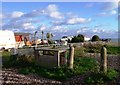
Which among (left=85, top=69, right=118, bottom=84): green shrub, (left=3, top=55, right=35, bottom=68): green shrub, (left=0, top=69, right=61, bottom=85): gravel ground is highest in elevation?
(left=3, top=55, right=35, bottom=68): green shrub

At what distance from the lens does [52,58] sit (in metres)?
16.8

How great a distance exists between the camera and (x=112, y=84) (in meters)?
12.1

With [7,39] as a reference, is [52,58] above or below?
below

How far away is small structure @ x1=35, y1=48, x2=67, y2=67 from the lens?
1642 centimetres

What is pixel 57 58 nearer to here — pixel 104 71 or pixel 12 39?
pixel 104 71

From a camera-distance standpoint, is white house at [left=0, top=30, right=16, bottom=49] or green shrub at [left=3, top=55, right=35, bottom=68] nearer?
green shrub at [left=3, top=55, right=35, bottom=68]

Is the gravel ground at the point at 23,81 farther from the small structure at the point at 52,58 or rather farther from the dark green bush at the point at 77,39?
the dark green bush at the point at 77,39

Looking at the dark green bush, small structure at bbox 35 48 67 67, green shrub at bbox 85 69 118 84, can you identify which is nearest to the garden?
green shrub at bbox 85 69 118 84

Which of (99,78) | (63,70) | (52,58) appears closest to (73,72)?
(63,70)

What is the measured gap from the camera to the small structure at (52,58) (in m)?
16.4

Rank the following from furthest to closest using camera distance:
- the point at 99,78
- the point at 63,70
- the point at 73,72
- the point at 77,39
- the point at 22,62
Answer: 1. the point at 77,39
2. the point at 22,62
3. the point at 63,70
4. the point at 73,72
5. the point at 99,78

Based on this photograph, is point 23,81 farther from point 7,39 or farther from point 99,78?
point 7,39

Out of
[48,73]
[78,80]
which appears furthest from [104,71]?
[48,73]

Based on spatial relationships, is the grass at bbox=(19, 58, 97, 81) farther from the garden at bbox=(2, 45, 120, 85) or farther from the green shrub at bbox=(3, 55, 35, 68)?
the green shrub at bbox=(3, 55, 35, 68)
